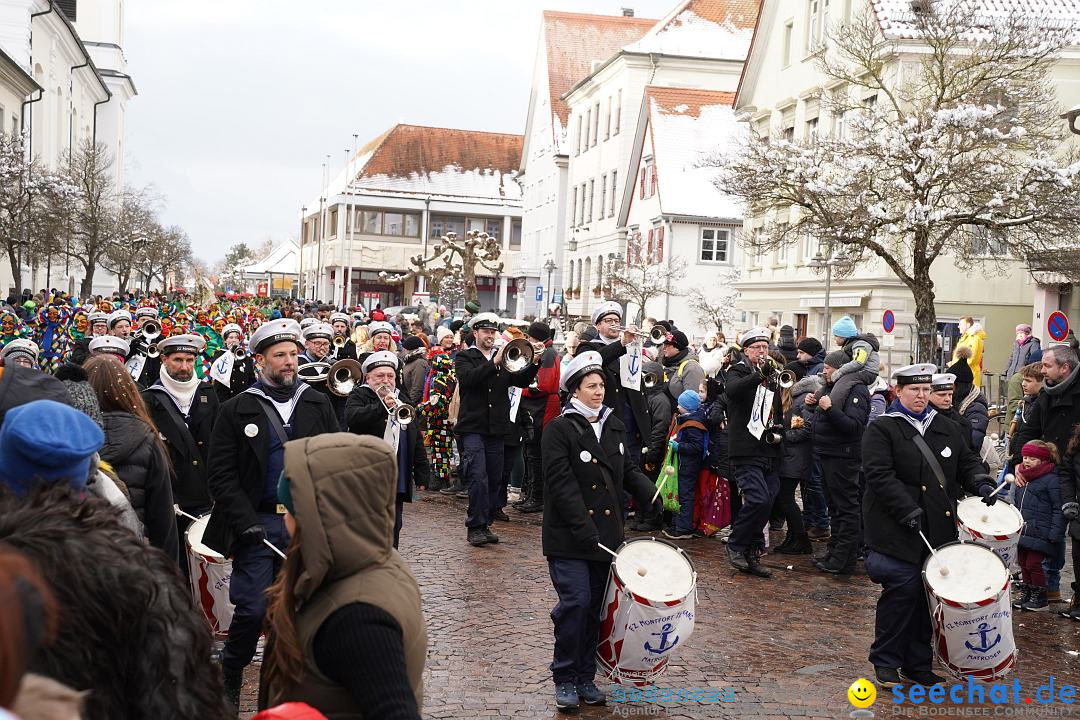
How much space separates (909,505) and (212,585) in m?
3.97

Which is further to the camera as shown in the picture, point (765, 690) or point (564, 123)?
point (564, 123)

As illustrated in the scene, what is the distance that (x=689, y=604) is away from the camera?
607 centimetres

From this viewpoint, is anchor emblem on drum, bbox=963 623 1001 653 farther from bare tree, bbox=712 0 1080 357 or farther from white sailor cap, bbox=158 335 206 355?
bare tree, bbox=712 0 1080 357

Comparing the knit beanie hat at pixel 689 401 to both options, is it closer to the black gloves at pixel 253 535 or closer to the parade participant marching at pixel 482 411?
the parade participant marching at pixel 482 411

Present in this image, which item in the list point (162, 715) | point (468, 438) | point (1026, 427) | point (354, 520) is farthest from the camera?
point (468, 438)

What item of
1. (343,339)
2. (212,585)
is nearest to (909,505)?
(212,585)

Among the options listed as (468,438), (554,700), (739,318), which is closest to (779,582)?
(468,438)

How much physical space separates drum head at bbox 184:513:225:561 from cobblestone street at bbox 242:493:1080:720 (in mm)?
828

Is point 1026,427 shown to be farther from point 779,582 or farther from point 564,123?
point 564,123

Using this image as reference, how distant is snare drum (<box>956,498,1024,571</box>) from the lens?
884cm

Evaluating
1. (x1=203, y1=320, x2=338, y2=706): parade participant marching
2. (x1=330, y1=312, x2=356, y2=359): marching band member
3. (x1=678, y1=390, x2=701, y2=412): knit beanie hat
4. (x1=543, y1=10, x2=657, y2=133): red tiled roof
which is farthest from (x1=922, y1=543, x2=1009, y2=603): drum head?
(x1=543, y1=10, x2=657, y2=133): red tiled roof

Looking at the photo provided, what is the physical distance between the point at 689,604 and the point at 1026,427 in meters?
4.97

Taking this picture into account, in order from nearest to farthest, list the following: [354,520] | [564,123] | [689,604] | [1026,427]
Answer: [354,520], [689,604], [1026,427], [564,123]

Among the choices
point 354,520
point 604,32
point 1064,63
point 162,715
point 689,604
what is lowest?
point 689,604
